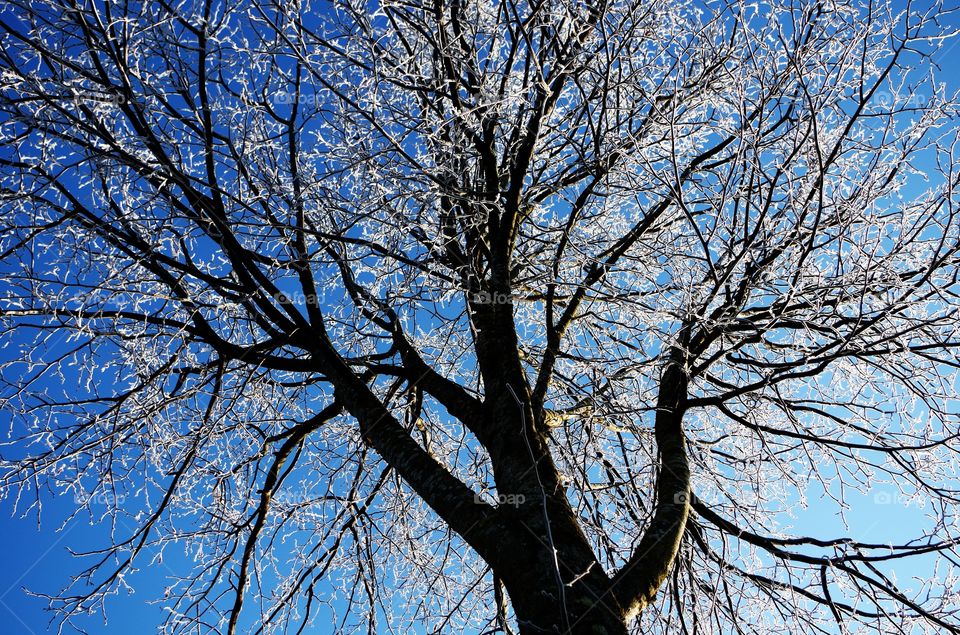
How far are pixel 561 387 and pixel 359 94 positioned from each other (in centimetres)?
194

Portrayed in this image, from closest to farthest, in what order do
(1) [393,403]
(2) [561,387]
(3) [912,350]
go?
(3) [912,350], (2) [561,387], (1) [393,403]

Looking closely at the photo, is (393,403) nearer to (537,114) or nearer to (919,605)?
(537,114)

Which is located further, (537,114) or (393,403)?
(393,403)

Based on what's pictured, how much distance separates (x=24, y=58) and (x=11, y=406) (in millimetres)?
1703

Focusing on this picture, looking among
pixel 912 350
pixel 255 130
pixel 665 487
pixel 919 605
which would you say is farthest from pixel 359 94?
pixel 919 605

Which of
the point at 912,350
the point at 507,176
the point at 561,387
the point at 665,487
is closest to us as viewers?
the point at 665,487

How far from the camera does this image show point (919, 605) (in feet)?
8.77

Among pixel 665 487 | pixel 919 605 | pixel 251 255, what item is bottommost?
pixel 919 605

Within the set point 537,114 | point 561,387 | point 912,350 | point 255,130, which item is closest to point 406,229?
point 537,114

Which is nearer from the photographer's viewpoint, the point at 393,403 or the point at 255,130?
the point at 255,130

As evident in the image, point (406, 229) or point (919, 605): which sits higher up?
point (406, 229)

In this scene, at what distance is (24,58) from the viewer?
2.81m

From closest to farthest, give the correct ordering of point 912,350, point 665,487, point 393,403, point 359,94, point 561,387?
point 665,487, point 912,350, point 359,94, point 561,387, point 393,403

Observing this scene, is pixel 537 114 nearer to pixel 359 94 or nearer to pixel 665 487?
pixel 359 94
